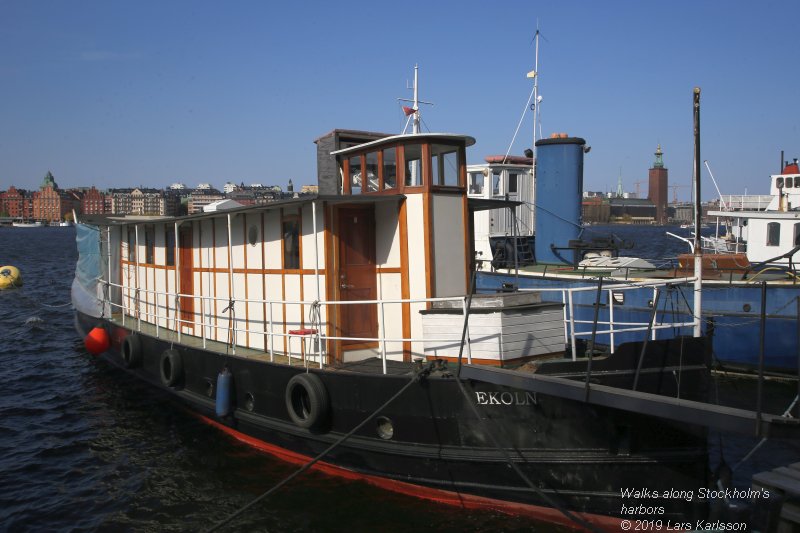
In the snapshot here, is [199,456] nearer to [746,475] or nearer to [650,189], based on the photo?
[746,475]

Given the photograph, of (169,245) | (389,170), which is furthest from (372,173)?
(169,245)

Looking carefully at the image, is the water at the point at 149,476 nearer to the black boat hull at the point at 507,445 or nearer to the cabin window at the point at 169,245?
the black boat hull at the point at 507,445

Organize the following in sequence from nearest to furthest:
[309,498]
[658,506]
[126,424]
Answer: [658,506], [309,498], [126,424]

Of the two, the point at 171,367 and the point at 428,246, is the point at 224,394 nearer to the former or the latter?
the point at 171,367

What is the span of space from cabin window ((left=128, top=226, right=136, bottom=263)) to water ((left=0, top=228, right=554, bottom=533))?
3151mm

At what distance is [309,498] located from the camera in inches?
364

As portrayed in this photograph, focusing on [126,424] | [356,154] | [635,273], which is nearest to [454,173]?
[356,154]

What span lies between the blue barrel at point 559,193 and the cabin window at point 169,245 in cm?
1182

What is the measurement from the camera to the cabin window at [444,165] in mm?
9875

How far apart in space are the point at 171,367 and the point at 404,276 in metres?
Answer: 5.20

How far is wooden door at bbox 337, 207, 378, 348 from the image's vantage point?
9.93m

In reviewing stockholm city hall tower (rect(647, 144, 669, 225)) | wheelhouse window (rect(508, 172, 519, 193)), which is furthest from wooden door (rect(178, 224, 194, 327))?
stockholm city hall tower (rect(647, 144, 669, 225))

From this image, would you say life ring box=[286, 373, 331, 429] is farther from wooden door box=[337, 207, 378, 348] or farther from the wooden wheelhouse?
wooden door box=[337, 207, 378, 348]

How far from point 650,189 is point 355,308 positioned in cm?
20554
